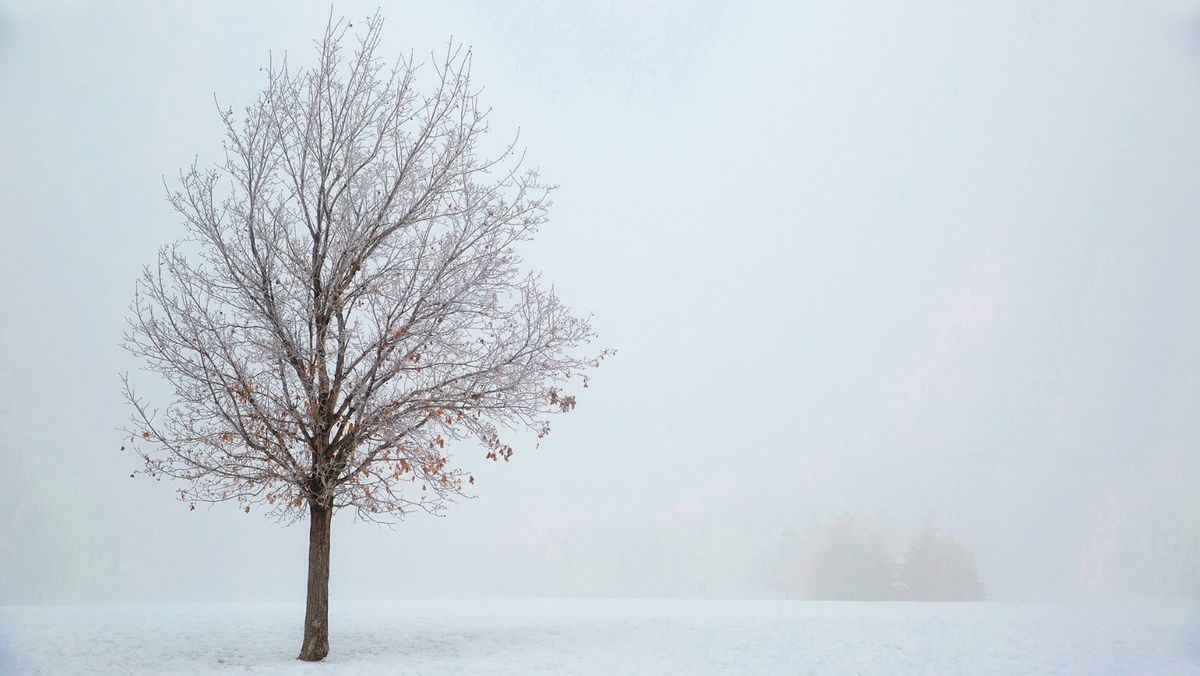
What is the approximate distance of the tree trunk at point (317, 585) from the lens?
33.2 ft

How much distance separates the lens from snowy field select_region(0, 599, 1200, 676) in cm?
982

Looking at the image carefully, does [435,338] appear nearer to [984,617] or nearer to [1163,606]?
[984,617]

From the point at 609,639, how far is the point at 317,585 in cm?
368

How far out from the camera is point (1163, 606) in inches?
603

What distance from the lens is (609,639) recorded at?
11.4 metres

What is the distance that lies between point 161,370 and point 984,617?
12.6 m

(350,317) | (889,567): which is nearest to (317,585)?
(350,317)

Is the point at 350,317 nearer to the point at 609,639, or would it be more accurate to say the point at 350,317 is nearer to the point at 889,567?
the point at 609,639

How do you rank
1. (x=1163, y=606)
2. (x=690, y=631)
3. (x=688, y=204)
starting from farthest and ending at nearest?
(x=688, y=204), (x=1163, y=606), (x=690, y=631)

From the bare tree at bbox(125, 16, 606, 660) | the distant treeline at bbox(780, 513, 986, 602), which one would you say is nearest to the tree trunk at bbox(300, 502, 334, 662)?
the bare tree at bbox(125, 16, 606, 660)

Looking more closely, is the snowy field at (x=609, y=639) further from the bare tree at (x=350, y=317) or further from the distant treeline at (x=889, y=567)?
the distant treeline at (x=889, y=567)

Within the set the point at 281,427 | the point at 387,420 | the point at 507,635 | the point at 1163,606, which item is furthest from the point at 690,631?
the point at 1163,606

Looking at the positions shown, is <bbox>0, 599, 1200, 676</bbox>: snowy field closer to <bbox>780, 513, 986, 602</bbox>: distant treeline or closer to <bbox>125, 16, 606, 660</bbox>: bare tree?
<bbox>125, 16, 606, 660</bbox>: bare tree

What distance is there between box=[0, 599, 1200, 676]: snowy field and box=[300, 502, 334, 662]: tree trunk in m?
0.26
